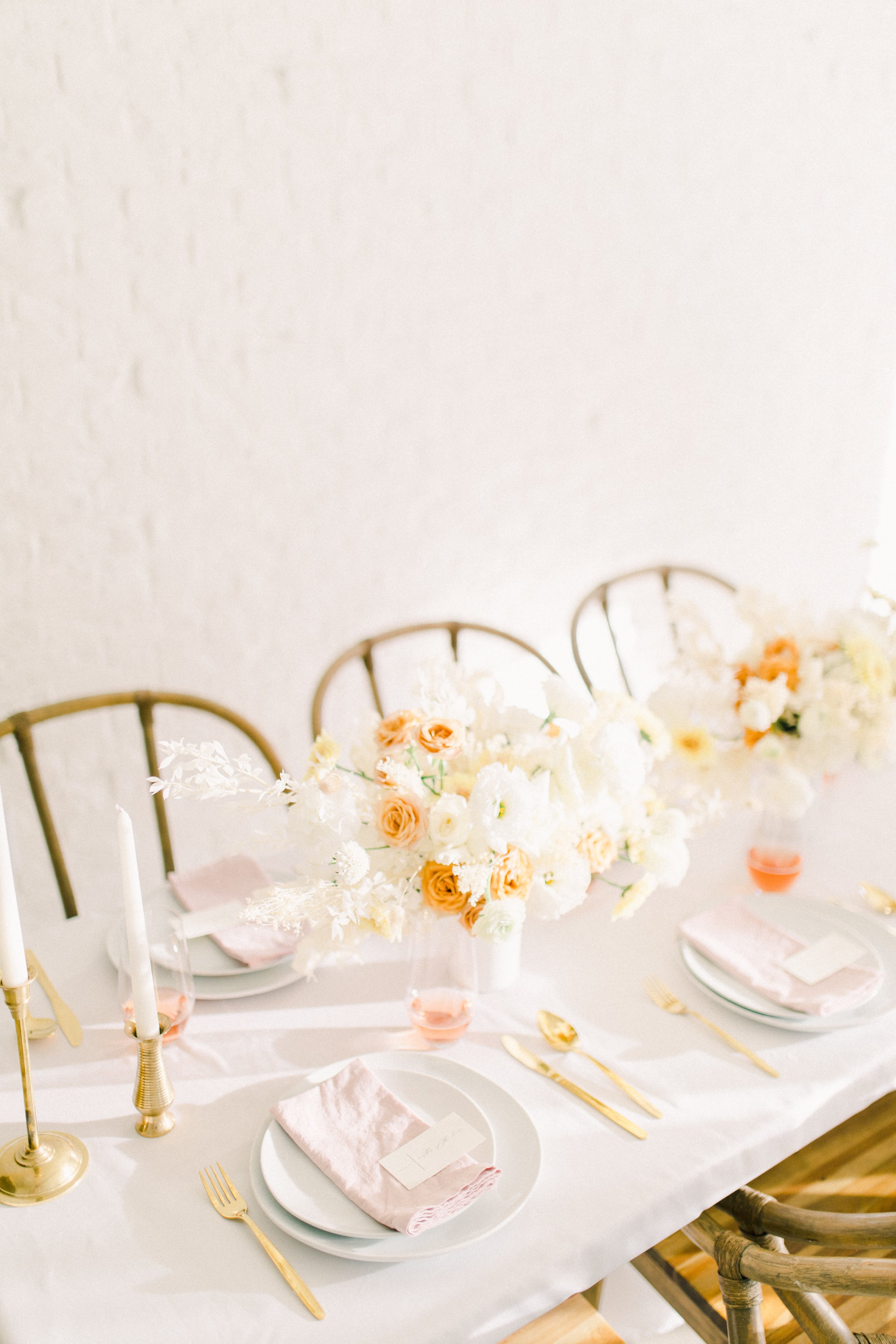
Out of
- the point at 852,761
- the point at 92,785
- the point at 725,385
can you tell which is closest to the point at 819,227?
the point at 725,385

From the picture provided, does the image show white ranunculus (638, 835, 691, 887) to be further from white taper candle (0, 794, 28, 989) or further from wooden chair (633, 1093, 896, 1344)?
white taper candle (0, 794, 28, 989)

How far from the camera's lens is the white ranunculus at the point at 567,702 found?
1045mm

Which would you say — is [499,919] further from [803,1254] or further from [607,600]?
[607,600]

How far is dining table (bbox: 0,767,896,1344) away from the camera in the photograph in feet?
2.56

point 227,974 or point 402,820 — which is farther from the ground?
point 402,820

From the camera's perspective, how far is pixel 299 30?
1975 mm

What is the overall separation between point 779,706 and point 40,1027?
907 millimetres

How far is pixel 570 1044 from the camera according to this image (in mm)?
1062

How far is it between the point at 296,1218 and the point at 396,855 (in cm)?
31

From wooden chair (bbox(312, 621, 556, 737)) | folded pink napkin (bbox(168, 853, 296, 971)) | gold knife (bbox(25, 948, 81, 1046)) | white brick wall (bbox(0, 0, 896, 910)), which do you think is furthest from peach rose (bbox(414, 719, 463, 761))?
white brick wall (bbox(0, 0, 896, 910))

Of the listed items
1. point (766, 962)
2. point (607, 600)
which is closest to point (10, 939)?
point (766, 962)

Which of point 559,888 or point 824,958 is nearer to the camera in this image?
point 559,888

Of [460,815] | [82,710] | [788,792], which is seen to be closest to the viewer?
[460,815]

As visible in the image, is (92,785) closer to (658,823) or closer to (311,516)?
(311,516)
